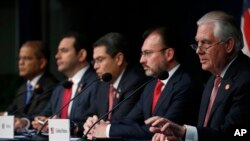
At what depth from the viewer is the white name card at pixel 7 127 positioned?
17.2ft

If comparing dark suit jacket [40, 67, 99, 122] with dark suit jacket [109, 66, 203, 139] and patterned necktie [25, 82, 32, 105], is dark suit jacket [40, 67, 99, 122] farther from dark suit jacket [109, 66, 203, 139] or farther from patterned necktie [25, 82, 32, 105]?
dark suit jacket [109, 66, 203, 139]

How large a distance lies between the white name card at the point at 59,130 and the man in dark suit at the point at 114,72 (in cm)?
89

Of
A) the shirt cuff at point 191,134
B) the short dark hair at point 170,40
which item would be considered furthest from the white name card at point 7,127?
the shirt cuff at point 191,134

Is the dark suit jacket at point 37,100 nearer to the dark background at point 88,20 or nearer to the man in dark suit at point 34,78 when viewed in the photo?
the man in dark suit at point 34,78

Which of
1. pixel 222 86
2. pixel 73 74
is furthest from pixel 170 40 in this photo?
pixel 73 74

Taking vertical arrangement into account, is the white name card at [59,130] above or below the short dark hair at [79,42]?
below

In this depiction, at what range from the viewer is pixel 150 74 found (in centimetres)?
532

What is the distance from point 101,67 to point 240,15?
124 cm

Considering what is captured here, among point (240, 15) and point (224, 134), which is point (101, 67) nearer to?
point (240, 15)

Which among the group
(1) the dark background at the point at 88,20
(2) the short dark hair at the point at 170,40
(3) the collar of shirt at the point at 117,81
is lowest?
(3) the collar of shirt at the point at 117,81

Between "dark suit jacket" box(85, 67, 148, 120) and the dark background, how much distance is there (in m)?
0.51

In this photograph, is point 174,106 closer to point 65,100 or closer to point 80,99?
point 80,99

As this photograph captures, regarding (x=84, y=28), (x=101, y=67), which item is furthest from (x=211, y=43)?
(x=84, y=28)

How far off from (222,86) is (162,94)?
65 centimetres
